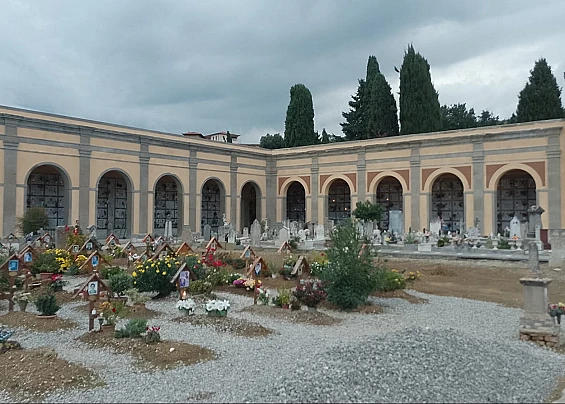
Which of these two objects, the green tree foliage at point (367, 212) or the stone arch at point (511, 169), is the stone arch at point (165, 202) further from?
the stone arch at point (511, 169)

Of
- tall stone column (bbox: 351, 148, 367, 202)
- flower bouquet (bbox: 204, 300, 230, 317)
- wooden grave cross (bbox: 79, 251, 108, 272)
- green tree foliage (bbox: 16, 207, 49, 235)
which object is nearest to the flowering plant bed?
flower bouquet (bbox: 204, 300, 230, 317)

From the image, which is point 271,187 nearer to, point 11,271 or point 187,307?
point 11,271

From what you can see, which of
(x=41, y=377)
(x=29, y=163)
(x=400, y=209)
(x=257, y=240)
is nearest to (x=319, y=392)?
(x=41, y=377)

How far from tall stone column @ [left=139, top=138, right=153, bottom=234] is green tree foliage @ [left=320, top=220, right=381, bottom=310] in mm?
20959

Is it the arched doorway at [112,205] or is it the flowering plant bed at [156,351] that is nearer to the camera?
the flowering plant bed at [156,351]

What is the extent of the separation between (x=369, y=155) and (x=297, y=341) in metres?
26.2

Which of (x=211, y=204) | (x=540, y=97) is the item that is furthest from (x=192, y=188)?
(x=540, y=97)

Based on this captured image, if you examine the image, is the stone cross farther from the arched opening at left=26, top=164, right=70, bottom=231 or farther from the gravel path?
the arched opening at left=26, top=164, right=70, bottom=231

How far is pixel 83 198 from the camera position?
86.3 ft

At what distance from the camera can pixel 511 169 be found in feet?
88.5

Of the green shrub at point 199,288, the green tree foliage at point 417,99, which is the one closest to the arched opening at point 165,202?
the green tree foliage at point 417,99

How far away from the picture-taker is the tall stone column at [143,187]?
94.8ft

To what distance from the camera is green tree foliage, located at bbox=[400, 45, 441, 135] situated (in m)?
38.8

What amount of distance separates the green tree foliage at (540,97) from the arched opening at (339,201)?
51.1ft
